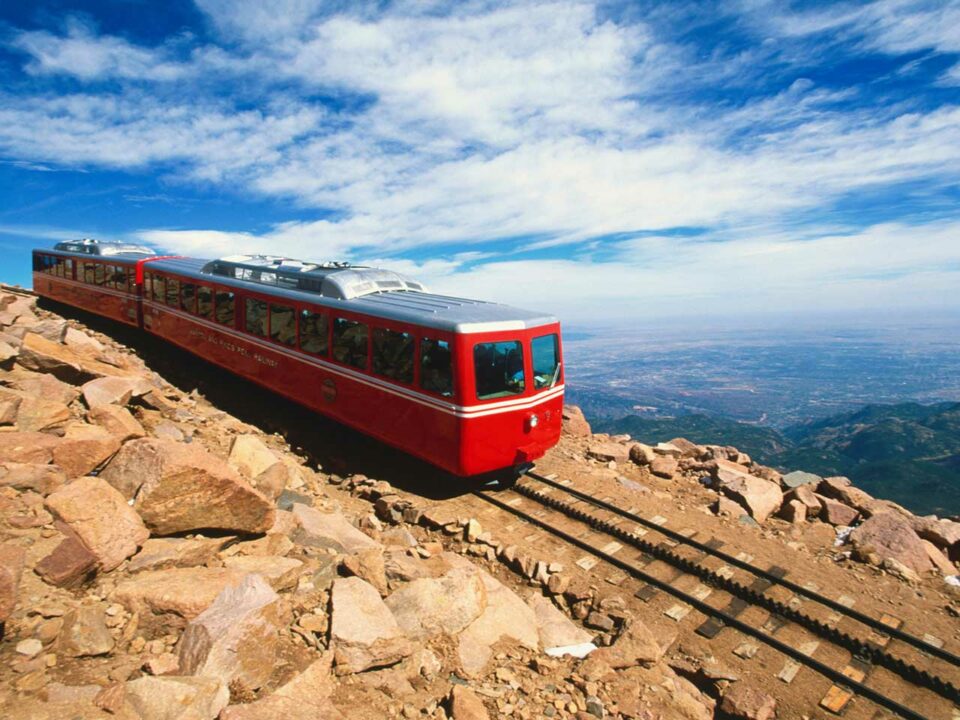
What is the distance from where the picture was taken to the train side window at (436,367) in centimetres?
862

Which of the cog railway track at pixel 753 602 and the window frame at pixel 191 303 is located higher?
the window frame at pixel 191 303

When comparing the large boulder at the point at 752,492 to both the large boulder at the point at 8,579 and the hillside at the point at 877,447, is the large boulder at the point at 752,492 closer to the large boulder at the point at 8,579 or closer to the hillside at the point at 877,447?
the large boulder at the point at 8,579

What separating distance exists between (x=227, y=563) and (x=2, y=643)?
183 centimetres

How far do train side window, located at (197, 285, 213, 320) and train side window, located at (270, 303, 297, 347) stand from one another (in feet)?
11.8

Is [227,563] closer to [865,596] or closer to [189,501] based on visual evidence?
[189,501]

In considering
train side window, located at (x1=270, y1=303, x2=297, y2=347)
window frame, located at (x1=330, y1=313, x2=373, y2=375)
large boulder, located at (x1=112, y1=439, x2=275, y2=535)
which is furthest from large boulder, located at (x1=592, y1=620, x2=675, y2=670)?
train side window, located at (x1=270, y1=303, x2=297, y2=347)

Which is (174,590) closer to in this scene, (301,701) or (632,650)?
(301,701)

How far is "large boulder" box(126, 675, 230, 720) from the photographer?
3398 mm

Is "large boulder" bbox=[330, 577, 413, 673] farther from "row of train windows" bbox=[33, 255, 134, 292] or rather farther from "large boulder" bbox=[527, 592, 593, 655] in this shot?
"row of train windows" bbox=[33, 255, 134, 292]

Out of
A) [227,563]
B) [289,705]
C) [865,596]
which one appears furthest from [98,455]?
[865,596]

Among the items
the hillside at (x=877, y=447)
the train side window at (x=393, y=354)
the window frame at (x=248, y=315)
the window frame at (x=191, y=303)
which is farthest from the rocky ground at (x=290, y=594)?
the hillside at (x=877, y=447)

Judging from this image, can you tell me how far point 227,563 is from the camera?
5.41 m

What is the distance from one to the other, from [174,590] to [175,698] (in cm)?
127

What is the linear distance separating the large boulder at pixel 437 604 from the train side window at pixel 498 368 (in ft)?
10.9
